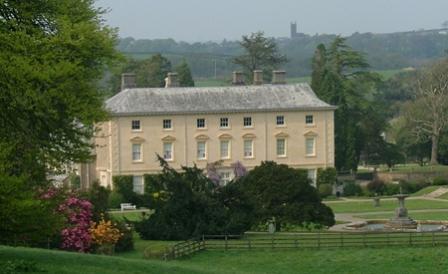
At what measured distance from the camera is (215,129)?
7006cm

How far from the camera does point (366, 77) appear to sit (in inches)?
3435

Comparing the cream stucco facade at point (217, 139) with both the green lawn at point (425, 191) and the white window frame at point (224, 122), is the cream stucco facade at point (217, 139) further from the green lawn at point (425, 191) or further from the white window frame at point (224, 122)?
the green lawn at point (425, 191)

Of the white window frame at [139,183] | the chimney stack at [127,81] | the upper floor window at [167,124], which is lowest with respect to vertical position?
the white window frame at [139,183]

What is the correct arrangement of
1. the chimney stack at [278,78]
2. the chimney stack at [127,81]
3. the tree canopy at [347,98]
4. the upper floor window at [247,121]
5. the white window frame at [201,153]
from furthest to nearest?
the tree canopy at [347,98]
the chimney stack at [278,78]
the chimney stack at [127,81]
the upper floor window at [247,121]
the white window frame at [201,153]

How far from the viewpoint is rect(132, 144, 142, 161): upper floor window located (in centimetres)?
6888

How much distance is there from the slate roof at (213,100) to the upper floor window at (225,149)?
1.82m

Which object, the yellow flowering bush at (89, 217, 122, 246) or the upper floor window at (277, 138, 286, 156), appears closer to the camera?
the yellow flowering bush at (89, 217, 122, 246)

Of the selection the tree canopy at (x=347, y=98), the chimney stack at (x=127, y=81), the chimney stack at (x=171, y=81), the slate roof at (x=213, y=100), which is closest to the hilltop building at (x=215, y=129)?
the slate roof at (x=213, y=100)

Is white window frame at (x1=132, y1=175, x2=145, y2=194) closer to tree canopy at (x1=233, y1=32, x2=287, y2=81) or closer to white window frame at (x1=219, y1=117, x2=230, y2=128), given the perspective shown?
white window frame at (x1=219, y1=117, x2=230, y2=128)

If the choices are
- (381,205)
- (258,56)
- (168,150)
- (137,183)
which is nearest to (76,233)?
(381,205)

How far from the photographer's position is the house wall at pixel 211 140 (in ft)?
225

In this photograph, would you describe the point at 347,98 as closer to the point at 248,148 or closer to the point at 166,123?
the point at 248,148

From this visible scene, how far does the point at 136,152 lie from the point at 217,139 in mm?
4799

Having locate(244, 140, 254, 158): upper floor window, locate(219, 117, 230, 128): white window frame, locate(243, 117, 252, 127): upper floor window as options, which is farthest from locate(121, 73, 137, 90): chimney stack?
locate(244, 140, 254, 158): upper floor window
